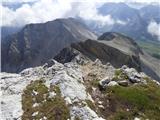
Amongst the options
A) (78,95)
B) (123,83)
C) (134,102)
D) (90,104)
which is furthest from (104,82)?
(90,104)

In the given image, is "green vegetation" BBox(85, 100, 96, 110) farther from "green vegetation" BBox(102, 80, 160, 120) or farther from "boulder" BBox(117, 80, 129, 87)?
"boulder" BBox(117, 80, 129, 87)

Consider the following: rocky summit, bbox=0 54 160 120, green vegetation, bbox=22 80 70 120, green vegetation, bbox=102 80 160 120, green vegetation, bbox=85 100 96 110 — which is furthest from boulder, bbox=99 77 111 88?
green vegetation, bbox=22 80 70 120

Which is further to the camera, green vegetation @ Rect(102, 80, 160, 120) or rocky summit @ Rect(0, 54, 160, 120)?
green vegetation @ Rect(102, 80, 160, 120)

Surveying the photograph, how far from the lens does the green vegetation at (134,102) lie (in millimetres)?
49812

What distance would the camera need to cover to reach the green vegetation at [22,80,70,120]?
1854 inches

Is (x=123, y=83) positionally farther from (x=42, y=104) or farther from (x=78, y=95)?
(x=42, y=104)

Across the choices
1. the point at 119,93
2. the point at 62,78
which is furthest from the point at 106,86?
the point at 62,78

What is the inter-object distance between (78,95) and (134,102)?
24.4 ft

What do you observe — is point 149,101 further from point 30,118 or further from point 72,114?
point 30,118

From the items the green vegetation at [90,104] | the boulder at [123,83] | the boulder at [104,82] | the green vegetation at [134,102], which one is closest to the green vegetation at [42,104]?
the green vegetation at [90,104]

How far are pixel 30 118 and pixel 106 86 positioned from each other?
13.4 metres

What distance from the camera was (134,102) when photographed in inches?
2057

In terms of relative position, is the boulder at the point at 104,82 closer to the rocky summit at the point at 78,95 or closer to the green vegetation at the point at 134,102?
the rocky summit at the point at 78,95

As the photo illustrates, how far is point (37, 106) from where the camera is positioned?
49.2 meters
